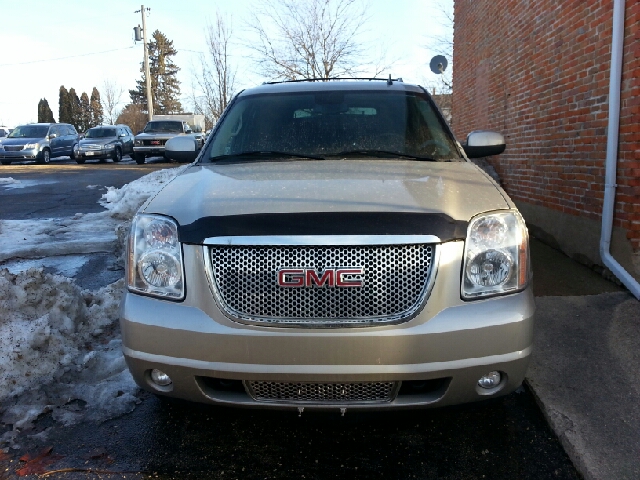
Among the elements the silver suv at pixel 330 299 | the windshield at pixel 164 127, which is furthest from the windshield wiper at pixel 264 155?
the windshield at pixel 164 127

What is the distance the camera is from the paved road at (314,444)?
233 centimetres

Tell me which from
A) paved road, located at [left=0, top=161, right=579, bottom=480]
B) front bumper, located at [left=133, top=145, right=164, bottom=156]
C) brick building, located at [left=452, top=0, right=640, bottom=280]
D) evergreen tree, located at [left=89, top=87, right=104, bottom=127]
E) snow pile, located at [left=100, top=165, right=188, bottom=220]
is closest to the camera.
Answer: paved road, located at [left=0, top=161, right=579, bottom=480]

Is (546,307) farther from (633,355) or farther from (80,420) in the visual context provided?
(80,420)

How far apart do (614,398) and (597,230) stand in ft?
7.88

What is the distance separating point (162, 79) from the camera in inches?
2734

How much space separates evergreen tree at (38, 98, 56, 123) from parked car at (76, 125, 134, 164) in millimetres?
47578

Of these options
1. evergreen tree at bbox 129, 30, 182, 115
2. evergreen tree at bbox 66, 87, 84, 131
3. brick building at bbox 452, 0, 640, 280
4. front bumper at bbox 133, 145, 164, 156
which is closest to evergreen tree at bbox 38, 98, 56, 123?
evergreen tree at bbox 66, 87, 84, 131

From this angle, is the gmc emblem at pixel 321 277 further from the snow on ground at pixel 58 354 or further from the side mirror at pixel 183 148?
the side mirror at pixel 183 148

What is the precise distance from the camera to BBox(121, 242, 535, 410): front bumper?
2.10 meters

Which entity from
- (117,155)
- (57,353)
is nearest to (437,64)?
(57,353)

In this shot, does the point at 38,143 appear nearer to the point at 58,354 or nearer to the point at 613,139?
the point at 58,354

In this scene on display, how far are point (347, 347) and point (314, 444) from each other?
719 millimetres

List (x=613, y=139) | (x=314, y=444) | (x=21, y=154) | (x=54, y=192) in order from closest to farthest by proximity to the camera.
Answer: (x=314, y=444) < (x=613, y=139) < (x=54, y=192) < (x=21, y=154)

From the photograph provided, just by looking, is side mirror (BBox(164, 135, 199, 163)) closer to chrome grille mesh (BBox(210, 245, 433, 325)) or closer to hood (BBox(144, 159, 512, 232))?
hood (BBox(144, 159, 512, 232))
